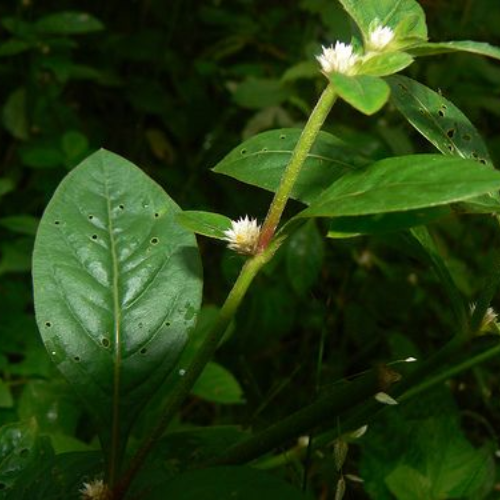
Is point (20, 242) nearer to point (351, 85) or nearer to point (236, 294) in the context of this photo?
point (236, 294)

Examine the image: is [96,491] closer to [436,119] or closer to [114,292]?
[114,292]

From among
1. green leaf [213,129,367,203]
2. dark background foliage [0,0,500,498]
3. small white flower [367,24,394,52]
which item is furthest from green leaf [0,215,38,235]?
small white flower [367,24,394,52]

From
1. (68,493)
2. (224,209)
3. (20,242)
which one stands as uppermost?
(224,209)

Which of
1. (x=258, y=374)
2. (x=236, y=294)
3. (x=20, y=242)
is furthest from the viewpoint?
(x=258, y=374)

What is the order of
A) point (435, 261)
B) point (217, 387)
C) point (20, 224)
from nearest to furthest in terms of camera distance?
point (435, 261) → point (217, 387) → point (20, 224)

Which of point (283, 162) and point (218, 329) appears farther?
point (283, 162)

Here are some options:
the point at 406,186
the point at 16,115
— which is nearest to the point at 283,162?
the point at 406,186

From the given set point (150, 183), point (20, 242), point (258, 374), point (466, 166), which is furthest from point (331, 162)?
point (258, 374)
